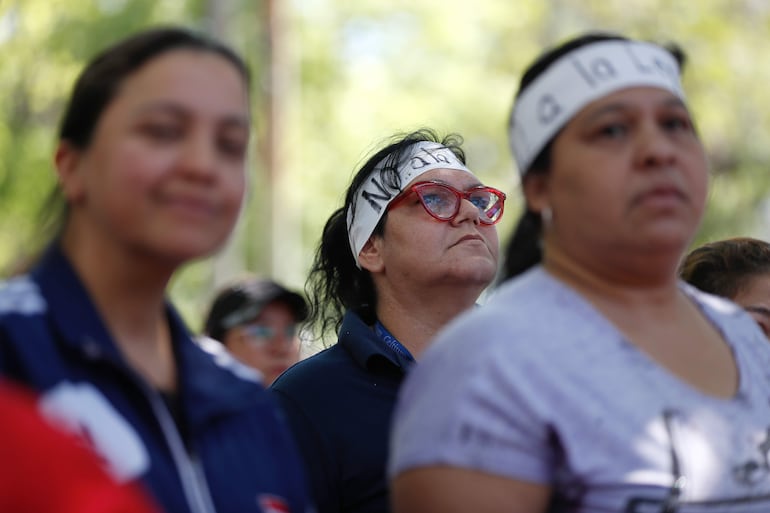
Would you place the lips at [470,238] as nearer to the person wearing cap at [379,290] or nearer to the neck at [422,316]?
the person wearing cap at [379,290]

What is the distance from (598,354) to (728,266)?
1876 millimetres

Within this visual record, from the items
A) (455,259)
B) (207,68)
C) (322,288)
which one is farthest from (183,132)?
(322,288)

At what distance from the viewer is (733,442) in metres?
2.77

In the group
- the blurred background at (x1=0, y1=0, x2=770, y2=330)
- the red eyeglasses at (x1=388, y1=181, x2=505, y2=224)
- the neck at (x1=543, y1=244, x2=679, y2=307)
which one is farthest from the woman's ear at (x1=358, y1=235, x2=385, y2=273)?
the blurred background at (x1=0, y1=0, x2=770, y2=330)

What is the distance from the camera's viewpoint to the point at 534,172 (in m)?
3.02

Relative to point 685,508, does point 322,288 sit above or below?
below

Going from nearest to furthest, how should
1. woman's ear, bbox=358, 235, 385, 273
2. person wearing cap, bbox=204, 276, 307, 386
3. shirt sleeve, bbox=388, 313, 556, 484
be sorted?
shirt sleeve, bbox=388, 313, 556, 484 < woman's ear, bbox=358, 235, 385, 273 < person wearing cap, bbox=204, 276, 307, 386

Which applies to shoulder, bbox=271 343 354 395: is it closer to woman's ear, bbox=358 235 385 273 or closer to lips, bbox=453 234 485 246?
woman's ear, bbox=358 235 385 273

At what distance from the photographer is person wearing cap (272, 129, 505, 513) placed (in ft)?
12.1

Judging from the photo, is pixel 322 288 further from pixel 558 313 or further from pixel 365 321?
pixel 558 313

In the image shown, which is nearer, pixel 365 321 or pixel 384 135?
pixel 365 321

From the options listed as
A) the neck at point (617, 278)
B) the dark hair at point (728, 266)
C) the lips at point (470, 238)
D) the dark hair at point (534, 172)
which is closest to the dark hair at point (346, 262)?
the lips at point (470, 238)

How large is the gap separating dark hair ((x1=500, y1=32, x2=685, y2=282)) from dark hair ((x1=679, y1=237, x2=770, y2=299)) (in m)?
1.08

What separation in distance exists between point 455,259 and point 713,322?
1153 millimetres
